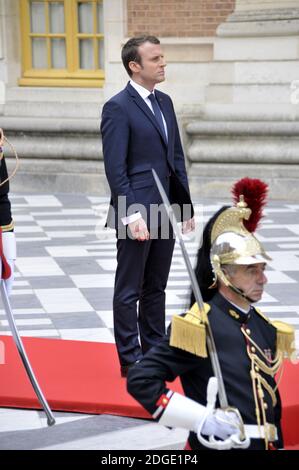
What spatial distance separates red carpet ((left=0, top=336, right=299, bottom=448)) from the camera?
4551mm

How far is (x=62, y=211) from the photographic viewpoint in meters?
10.1

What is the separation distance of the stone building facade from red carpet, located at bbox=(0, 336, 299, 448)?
17.5 ft

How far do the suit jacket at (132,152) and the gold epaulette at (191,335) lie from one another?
A: 197 centimetres

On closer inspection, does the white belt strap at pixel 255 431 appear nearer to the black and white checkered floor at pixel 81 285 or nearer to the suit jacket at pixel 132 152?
the black and white checkered floor at pixel 81 285

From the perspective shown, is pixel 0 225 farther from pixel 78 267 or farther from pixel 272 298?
pixel 78 267

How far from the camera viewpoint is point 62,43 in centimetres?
1179

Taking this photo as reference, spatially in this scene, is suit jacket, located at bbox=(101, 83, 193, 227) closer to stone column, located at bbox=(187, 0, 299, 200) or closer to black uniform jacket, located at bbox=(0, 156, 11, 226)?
black uniform jacket, located at bbox=(0, 156, 11, 226)

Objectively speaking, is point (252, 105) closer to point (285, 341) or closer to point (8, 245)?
point (8, 245)

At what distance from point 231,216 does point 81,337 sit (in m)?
2.76

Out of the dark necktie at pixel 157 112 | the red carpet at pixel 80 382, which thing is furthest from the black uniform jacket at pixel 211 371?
the dark necktie at pixel 157 112

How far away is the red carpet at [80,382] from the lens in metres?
4.55

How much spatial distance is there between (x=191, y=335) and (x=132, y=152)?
7.12 ft

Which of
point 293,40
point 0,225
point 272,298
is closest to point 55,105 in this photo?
point 293,40

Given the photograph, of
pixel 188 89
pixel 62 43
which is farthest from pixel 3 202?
pixel 62 43
